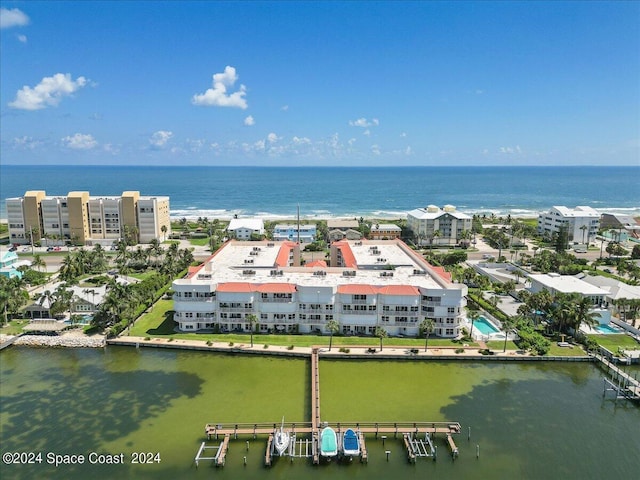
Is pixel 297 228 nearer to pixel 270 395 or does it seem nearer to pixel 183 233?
pixel 183 233

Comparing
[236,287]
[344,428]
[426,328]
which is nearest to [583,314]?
[426,328]

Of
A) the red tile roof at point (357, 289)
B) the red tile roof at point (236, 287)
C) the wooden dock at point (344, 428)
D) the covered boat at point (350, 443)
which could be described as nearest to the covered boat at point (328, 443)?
the covered boat at point (350, 443)

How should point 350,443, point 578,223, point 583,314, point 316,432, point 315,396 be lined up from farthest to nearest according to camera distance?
1. point 578,223
2. point 583,314
3. point 315,396
4. point 316,432
5. point 350,443

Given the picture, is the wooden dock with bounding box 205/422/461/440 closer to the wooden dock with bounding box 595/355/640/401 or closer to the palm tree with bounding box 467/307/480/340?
the wooden dock with bounding box 595/355/640/401

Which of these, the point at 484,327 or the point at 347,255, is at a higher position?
the point at 347,255

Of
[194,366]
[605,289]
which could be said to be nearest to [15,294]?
[194,366]

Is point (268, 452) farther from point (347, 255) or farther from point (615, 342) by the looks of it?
point (347, 255)

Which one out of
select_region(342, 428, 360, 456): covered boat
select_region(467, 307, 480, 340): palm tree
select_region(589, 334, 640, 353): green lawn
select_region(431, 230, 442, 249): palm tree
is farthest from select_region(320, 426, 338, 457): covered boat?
select_region(431, 230, 442, 249): palm tree
